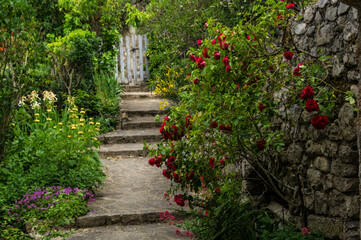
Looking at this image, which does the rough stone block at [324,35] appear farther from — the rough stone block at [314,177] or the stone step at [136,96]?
the stone step at [136,96]

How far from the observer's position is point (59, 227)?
4609 mm

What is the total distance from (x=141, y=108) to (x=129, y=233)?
550 centimetres

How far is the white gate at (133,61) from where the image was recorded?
1205 centimetres

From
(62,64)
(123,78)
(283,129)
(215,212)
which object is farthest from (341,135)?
(123,78)

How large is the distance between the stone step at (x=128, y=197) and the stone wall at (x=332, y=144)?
62.1 inches

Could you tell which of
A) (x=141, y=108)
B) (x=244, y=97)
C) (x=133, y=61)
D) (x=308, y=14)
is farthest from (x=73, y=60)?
(x=308, y=14)

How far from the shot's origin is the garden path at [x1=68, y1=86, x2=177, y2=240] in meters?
4.64

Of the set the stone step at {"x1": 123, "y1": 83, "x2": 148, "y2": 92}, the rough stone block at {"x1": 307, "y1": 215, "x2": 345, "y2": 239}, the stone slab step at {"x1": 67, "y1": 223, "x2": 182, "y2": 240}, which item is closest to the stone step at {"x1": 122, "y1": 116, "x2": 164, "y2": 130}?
the stone step at {"x1": 123, "y1": 83, "x2": 148, "y2": 92}

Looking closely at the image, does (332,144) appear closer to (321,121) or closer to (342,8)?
(321,121)

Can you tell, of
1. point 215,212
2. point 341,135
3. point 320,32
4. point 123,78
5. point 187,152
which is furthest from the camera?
point 123,78

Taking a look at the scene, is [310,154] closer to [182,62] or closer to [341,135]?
[341,135]

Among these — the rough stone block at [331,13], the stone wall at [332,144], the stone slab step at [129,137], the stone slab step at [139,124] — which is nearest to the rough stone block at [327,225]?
the stone wall at [332,144]

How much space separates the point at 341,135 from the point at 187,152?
5.34 feet

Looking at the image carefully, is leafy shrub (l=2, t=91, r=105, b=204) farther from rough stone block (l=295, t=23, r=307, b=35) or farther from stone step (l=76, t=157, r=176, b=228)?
rough stone block (l=295, t=23, r=307, b=35)
